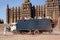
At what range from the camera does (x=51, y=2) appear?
7056 cm

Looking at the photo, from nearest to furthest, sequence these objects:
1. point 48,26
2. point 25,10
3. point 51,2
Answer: point 48,26 → point 51,2 → point 25,10

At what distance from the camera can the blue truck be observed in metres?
31.9

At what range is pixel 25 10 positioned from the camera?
252ft

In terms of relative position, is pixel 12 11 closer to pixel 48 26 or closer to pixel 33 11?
pixel 33 11

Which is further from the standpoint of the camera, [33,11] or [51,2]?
[33,11]

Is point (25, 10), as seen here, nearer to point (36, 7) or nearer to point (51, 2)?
point (36, 7)

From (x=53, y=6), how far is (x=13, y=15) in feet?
56.8

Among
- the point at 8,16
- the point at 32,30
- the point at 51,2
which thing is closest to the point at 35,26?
the point at 32,30

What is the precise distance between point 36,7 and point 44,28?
154 ft

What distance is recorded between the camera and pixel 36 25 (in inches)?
1276

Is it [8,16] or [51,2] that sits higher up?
[51,2]

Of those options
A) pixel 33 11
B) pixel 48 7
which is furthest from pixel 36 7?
pixel 48 7

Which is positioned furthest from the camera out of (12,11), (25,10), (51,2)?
(12,11)

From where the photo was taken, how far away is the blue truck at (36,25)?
31.9 m
